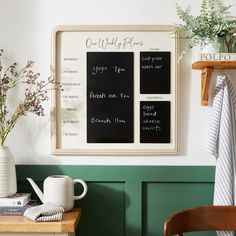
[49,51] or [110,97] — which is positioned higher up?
[49,51]

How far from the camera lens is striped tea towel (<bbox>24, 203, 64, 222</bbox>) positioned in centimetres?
154

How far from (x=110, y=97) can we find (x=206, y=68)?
498 millimetres

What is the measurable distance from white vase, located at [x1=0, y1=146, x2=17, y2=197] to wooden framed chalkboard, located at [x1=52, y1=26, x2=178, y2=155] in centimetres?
24

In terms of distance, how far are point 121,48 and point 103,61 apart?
0.11 m

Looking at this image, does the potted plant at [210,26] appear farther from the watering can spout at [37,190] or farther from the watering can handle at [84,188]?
the watering can spout at [37,190]

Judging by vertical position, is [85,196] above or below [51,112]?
below

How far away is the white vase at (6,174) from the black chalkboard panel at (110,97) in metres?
0.41

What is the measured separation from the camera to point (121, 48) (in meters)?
1.84

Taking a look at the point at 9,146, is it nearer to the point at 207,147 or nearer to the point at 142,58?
the point at 142,58

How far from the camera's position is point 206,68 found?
1737mm

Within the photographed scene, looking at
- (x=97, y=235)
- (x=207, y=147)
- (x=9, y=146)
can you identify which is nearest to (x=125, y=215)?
(x=97, y=235)

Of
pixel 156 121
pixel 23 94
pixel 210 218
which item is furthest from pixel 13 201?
pixel 210 218

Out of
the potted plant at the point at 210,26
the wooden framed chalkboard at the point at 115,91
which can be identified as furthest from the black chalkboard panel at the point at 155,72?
the potted plant at the point at 210,26

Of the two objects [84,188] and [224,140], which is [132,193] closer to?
[84,188]
